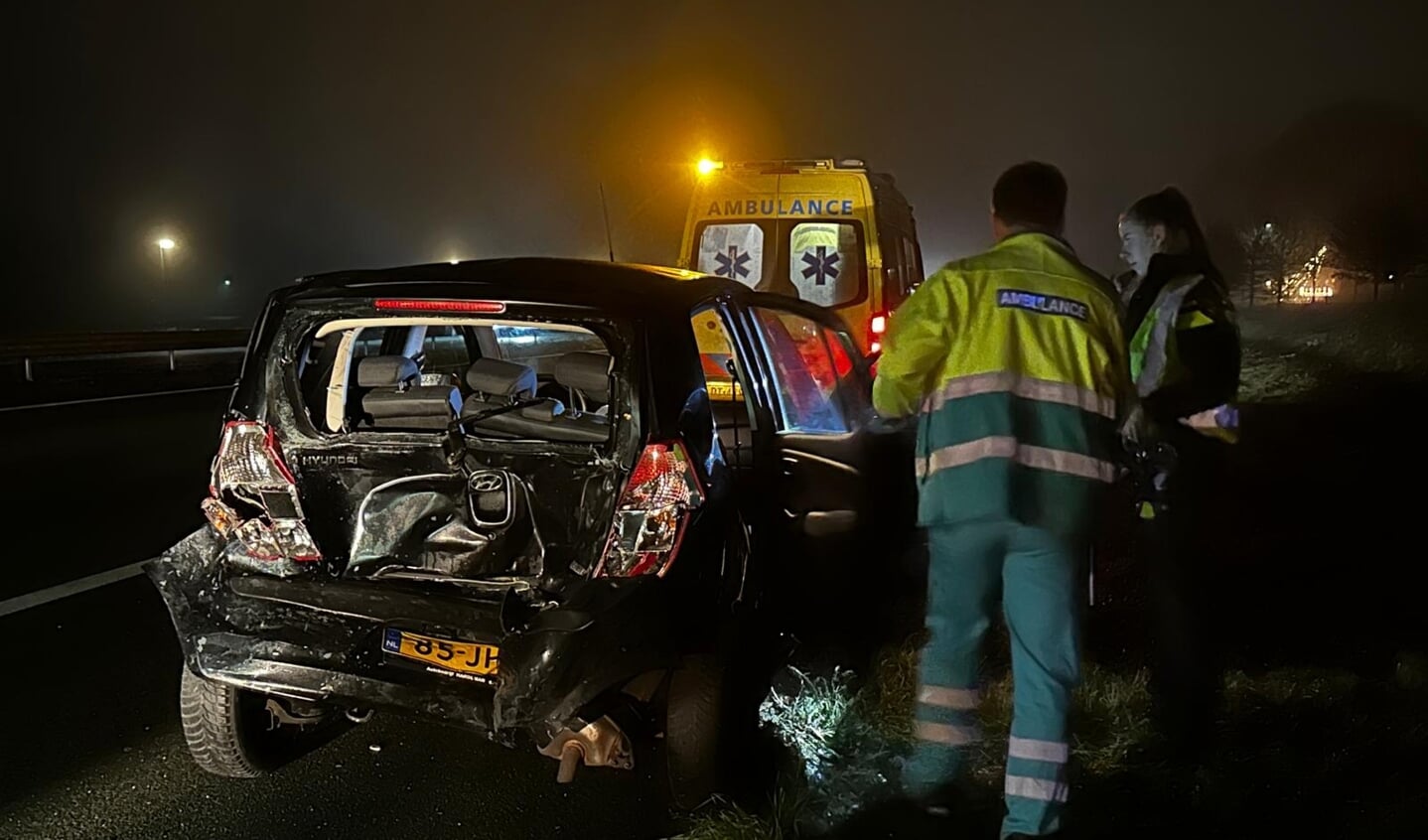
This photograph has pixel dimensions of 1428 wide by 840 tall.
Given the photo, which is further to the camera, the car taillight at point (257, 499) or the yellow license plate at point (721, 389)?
the yellow license plate at point (721, 389)

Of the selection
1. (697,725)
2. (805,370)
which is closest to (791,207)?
(805,370)

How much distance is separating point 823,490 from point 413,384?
157cm

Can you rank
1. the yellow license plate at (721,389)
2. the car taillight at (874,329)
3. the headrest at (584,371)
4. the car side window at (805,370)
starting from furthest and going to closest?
the car taillight at (874,329) → the yellow license plate at (721,389) → the car side window at (805,370) → the headrest at (584,371)

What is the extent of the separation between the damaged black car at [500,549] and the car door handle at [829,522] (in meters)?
0.17

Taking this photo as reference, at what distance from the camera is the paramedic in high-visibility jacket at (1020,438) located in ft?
9.41

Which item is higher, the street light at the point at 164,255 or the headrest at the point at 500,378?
the street light at the point at 164,255

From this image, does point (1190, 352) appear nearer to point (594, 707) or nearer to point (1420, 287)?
point (594, 707)

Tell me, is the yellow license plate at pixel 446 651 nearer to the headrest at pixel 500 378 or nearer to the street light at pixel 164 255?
the headrest at pixel 500 378

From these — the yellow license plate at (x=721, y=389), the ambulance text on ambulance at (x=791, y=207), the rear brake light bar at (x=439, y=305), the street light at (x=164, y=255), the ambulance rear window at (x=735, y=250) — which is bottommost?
the yellow license plate at (x=721, y=389)

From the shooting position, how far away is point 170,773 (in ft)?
12.4

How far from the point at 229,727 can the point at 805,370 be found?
2510mm

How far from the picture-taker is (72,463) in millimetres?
9812

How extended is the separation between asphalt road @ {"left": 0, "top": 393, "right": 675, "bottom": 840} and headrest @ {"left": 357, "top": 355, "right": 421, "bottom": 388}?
125 cm

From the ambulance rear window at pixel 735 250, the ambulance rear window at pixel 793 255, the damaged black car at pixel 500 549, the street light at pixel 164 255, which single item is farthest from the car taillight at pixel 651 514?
the street light at pixel 164 255
